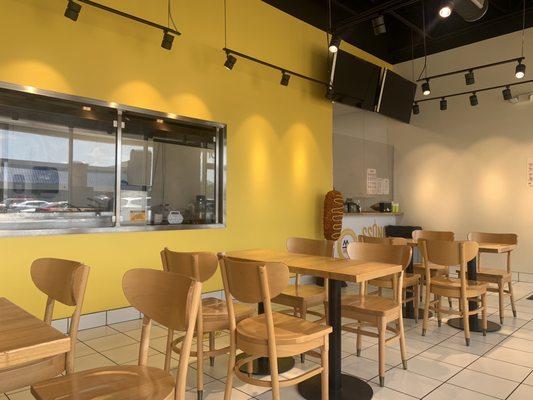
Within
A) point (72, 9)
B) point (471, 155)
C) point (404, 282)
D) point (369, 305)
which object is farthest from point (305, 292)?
point (471, 155)

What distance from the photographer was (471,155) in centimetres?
674

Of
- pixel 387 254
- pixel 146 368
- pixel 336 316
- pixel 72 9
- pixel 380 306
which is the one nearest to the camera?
pixel 146 368

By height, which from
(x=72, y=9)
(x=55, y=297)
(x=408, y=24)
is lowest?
(x=55, y=297)

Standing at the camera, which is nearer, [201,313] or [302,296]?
[201,313]

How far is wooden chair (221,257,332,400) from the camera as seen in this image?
201cm

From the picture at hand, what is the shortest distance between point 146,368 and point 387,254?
190 centimetres

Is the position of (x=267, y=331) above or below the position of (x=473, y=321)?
above

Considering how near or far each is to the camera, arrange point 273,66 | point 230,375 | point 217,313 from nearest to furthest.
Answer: point 230,375 < point 217,313 < point 273,66

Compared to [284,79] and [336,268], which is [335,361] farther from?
[284,79]

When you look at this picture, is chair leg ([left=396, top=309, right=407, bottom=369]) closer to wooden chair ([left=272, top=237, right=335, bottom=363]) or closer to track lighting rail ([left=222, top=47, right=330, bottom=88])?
wooden chair ([left=272, top=237, right=335, bottom=363])

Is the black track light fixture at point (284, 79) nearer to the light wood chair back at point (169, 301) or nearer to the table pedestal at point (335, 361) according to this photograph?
the table pedestal at point (335, 361)

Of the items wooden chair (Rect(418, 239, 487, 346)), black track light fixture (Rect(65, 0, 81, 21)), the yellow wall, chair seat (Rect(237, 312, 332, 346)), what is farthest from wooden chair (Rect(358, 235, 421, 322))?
black track light fixture (Rect(65, 0, 81, 21))

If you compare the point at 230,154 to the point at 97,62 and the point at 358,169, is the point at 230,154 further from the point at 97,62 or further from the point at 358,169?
the point at 358,169

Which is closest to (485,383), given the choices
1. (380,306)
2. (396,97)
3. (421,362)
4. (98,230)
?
(421,362)
